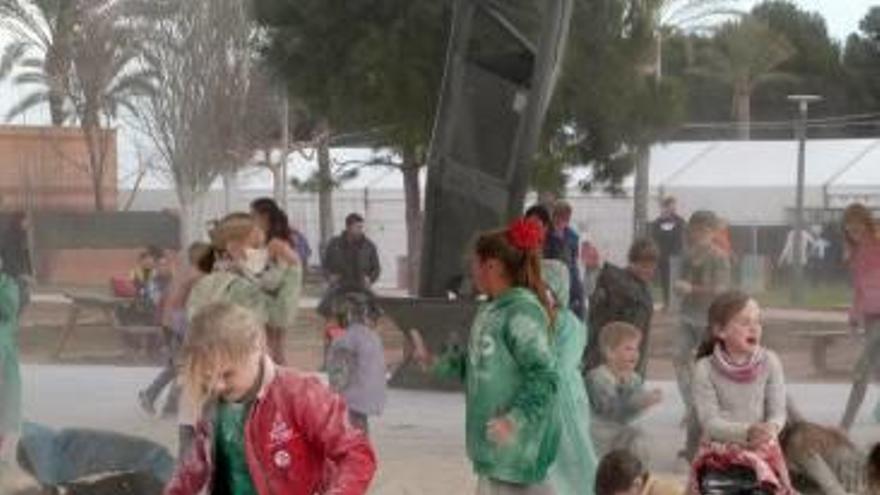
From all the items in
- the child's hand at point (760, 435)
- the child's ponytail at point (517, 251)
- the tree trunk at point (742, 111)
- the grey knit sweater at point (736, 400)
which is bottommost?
the child's hand at point (760, 435)

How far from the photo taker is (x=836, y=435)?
340 inches

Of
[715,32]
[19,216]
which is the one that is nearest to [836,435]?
[19,216]

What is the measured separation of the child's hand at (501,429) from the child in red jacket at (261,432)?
66.9 inches

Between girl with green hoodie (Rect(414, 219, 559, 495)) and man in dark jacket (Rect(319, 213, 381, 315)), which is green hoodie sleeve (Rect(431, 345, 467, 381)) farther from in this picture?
man in dark jacket (Rect(319, 213, 381, 315))

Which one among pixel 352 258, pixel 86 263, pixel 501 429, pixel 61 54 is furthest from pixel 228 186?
pixel 501 429

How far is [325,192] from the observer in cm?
3672

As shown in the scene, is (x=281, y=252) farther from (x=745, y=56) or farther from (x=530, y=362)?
(x=745, y=56)

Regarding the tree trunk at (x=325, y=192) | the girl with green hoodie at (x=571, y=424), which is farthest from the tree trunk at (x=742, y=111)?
the girl with green hoodie at (x=571, y=424)

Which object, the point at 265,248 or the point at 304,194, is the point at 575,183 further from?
the point at 265,248

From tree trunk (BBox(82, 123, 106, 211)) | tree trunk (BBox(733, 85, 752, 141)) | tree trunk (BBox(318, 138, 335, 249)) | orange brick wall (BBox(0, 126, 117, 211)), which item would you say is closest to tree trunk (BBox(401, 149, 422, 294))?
tree trunk (BBox(318, 138, 335, 249))

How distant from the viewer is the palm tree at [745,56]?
46.8 meters

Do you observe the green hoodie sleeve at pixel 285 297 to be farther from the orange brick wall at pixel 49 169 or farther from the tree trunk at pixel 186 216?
the orange brick wall at pixel 49 169

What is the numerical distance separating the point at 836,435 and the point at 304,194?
31.7 meters

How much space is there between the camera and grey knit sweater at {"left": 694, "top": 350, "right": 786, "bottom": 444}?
7.70 metres
